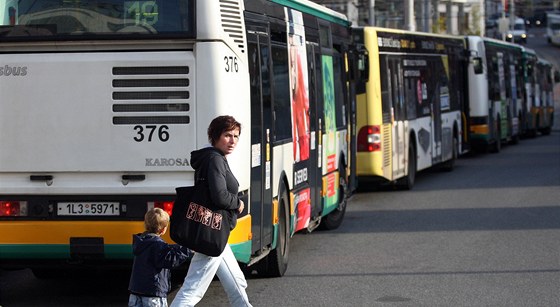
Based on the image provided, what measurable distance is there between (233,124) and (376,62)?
14.5 m

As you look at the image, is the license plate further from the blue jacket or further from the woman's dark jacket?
the blue jacket

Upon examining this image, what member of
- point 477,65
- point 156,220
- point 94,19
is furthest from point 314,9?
point 477,65

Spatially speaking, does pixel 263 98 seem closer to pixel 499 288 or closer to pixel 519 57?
pixel 499 288

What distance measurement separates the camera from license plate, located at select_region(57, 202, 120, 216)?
10.6 meters

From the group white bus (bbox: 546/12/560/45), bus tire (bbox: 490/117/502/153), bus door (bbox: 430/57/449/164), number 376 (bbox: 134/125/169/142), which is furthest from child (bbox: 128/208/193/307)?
white bus (bbox: 546/12/560/45)

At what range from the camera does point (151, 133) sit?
34.5 feet

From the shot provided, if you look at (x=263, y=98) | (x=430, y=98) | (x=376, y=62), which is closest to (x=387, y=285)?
(x=263, y=98)

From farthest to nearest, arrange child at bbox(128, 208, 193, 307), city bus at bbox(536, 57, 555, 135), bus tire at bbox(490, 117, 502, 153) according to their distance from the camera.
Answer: city bus at bbox(536, 57, 555, 135)
bus tire at bbox(490, 117, 502, 153)
child at bbox(128, 208, 193, 307)

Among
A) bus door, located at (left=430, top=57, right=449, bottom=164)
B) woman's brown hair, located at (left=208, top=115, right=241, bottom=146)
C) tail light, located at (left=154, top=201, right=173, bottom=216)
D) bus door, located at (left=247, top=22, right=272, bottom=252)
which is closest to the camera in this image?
woman's brown hair, located at (left=208, top=115, right=241, bottom=146)

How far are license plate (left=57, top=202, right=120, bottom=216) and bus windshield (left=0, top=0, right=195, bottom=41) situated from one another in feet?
4.32

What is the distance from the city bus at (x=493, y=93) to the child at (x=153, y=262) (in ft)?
88.2

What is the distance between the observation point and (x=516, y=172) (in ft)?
95.6

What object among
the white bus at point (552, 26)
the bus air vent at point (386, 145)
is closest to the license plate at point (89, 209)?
the bus air vent at point (386, 145)

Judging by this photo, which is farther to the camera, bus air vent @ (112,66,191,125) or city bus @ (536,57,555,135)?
city bus @ (536,57,555,135)
